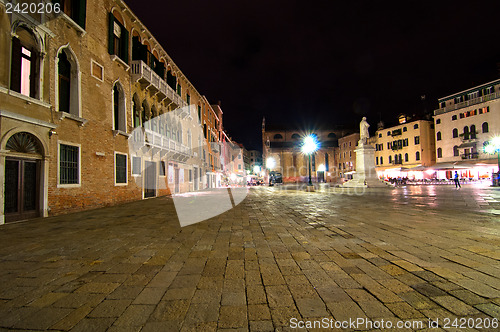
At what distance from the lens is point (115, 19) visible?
499 inches

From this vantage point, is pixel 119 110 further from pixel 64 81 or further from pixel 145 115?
pixel 64 81

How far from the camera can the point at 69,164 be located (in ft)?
30.3

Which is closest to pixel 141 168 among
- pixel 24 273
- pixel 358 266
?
pixel 24 273

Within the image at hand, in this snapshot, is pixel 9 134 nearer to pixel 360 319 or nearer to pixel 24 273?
pixel 24 273

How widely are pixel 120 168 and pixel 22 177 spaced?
4.90 m

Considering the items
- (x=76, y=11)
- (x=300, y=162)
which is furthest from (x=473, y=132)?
(x=76, y=11)

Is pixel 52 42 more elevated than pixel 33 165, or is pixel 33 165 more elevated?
pixel 52 42

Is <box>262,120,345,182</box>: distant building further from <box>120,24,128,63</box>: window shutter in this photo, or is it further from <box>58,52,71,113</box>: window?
<box>58,52,71,113</box>: window

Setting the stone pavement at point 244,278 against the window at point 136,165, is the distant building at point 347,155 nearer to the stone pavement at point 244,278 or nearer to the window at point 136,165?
the window at point 136,165

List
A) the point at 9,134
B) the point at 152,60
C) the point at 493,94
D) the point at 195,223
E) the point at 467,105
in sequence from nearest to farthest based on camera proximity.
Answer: the point at 195,223
the point at 9,134
the point at 152,60
the point at 493,94
the point at 467,105

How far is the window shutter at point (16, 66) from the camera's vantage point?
7.43 metres

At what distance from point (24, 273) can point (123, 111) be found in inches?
460

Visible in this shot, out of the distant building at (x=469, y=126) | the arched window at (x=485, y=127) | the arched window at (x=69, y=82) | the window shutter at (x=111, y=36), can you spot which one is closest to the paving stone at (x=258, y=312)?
the arched window at (x=69, y=82)

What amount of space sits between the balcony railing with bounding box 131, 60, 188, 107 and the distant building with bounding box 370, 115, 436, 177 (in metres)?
32.3
